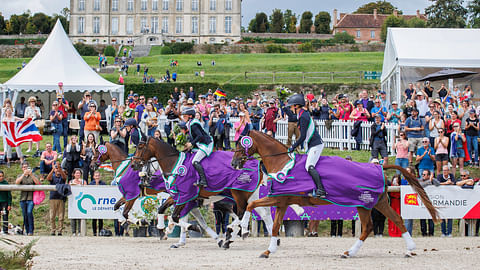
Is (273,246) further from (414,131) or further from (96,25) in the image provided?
(96,25)

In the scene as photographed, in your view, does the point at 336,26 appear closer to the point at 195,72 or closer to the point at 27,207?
the point at 195,72

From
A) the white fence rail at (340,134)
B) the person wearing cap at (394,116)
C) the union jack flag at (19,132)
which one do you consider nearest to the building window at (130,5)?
the white fence rail at (340,134)

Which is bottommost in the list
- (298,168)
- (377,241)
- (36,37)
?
(377,241)

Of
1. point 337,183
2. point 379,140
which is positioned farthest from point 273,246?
point 379,140

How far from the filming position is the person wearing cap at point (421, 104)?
22434 mm

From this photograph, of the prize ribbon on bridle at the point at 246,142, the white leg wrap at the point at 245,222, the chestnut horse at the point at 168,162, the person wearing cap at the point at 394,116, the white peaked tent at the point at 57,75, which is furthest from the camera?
the white peaked tent at the point at 57,75

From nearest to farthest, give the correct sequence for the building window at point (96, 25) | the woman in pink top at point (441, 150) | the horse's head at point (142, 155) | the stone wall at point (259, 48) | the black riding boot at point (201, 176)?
the black riding boot at point (201, 176) < the horse's head at point (142, 155) < the woman in pink top at point (441, 150) < the stone wall at point (259, 48) < the building window at point (96, 25)

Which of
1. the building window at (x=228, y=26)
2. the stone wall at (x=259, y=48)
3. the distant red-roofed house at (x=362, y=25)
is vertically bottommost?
the stone wall at (x=259, y=48)

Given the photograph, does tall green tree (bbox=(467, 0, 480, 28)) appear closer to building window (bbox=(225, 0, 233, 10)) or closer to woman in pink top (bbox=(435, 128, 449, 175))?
building window (bbox=(225, 0, 233, 10))

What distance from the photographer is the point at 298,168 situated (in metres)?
11.8

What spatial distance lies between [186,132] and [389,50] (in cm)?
1950

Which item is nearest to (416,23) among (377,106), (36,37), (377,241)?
(36,37)

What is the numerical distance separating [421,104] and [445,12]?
75.5 m

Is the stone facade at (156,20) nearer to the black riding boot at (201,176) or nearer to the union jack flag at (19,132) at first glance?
→ the union jack flag at (19,132)
